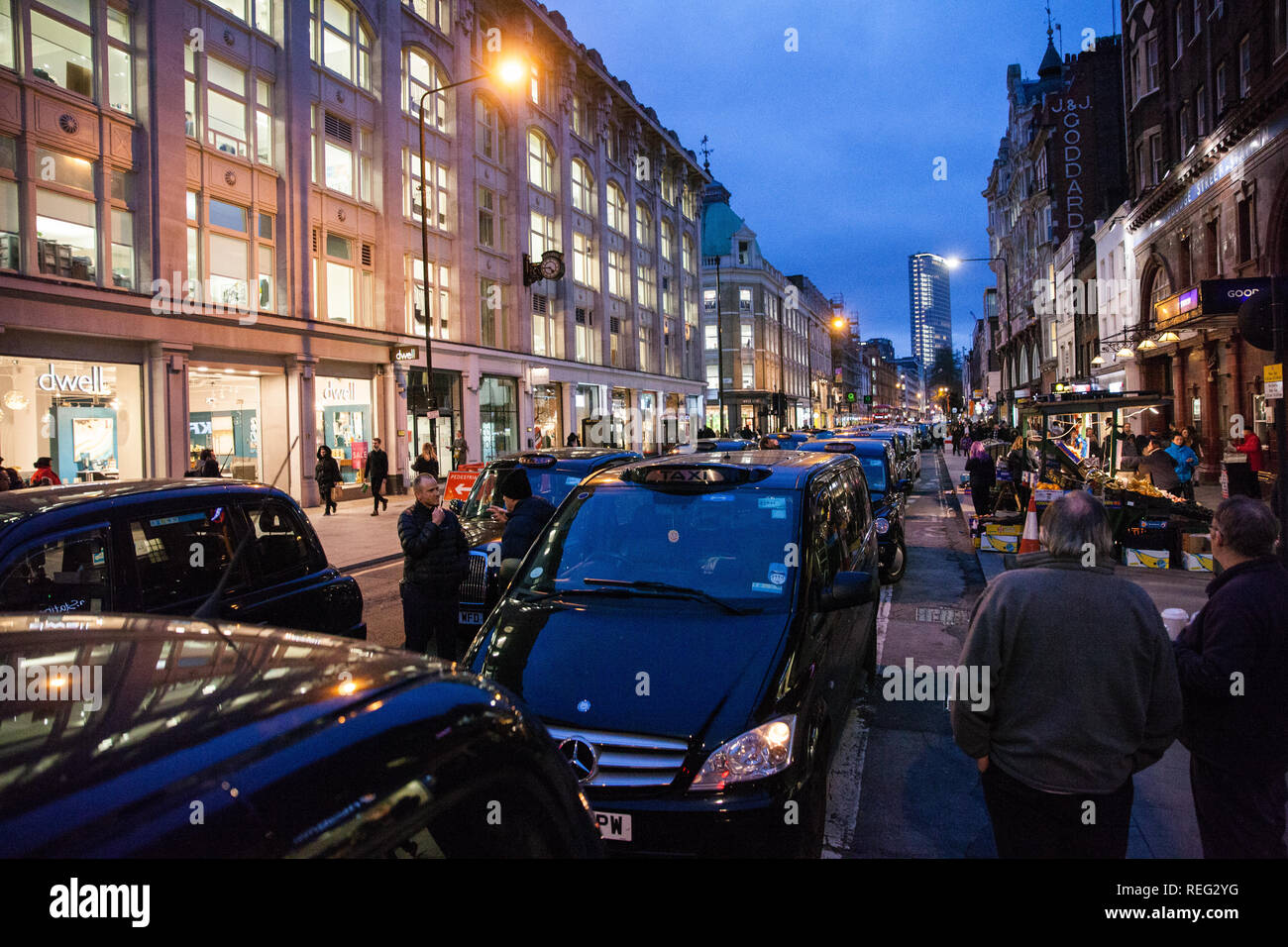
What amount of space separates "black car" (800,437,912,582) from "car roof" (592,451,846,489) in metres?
3.42

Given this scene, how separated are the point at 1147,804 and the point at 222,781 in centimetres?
530

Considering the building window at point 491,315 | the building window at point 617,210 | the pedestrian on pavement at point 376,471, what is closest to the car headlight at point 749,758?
the pedestrian on pavement at point 376,471

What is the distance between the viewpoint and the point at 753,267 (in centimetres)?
7419

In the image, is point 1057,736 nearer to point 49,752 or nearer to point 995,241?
point 49,752

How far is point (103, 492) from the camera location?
165 inches

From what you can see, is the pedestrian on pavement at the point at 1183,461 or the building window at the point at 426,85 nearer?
the pedestrian on pavement at the point at 1183,461

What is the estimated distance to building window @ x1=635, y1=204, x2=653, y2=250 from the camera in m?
49.2

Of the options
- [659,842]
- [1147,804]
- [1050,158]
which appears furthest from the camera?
[1050,158]

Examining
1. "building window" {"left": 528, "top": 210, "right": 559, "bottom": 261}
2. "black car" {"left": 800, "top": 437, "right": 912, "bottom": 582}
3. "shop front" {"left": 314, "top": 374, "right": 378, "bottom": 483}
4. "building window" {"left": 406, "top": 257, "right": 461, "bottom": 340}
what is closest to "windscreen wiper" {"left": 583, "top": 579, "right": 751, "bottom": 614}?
"black car" {"left": 800, "top": 437, "right": 912, "bottom": 582}

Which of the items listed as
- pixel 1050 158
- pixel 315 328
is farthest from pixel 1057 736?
pixel 1050 158

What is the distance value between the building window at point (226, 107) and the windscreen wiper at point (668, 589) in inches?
889

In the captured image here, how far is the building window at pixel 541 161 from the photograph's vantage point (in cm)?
3719

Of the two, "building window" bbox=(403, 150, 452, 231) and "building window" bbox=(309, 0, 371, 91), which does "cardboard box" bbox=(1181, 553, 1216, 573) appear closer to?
"building window" bbox=(403, 150, 452, 231)

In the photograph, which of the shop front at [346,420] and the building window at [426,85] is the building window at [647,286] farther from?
the shop front at [346,420]
